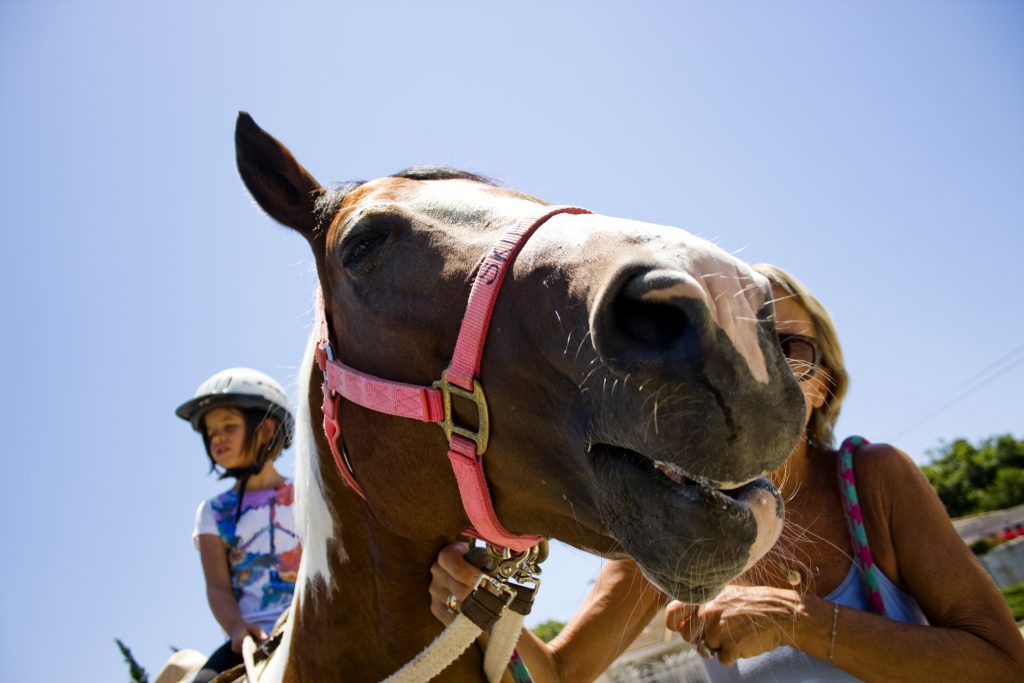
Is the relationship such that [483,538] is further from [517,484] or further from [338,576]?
[338,576]

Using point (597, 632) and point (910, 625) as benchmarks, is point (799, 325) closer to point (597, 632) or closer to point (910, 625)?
point (910, 625)

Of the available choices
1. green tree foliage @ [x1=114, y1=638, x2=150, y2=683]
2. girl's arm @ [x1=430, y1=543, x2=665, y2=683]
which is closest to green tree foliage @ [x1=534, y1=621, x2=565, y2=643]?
green tree foliage @ [x1=114, y1=638, x2=150, y2=683]

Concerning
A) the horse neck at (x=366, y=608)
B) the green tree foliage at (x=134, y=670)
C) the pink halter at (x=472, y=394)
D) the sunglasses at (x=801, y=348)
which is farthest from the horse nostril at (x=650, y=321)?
the green tree foliage at (x=134, y=670)

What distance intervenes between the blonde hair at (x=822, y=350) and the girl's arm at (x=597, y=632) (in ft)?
3.09

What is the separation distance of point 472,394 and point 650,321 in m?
0.61

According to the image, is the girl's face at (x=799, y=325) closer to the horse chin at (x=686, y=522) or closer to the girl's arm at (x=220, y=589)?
the horse chin at (x=686, y=522)

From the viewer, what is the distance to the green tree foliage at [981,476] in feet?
135

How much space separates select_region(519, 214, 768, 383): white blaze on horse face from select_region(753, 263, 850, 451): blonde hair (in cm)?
162

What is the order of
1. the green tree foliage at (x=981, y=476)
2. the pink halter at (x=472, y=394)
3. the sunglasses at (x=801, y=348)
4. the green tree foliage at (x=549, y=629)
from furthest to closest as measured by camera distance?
1. the green tree foliage at (x=981, y=476)
2. the green tree foliage at (x=549, y=629)
3. the sunglasses at (x=801, y=348)
4. the pink halter at (x=472, y=394)

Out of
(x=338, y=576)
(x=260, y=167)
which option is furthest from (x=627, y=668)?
(x=260, y=167)

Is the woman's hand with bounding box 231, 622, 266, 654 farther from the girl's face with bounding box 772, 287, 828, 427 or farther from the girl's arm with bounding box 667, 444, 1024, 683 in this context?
the girl's face with bounding box 772, 287, 828, 427

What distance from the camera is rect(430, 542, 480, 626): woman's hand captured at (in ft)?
6.41

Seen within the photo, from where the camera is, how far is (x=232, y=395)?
4.57 meters

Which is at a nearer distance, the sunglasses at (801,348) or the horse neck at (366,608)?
the horse neck at (366,608)
